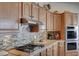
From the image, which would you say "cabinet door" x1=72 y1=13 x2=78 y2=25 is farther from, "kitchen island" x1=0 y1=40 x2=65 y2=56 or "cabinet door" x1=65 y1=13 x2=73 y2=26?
"kitchen island" x1=0 y1=40 x2=65 y2=56

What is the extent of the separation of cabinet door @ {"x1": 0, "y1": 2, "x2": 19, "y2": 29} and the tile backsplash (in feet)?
0.32

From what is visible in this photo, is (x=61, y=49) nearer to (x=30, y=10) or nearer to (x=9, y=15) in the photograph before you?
(x=30, y=10)

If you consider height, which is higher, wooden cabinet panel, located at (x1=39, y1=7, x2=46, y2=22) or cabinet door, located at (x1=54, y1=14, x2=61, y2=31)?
wooden cabinet panel, located at (x1=39, y1=7, x2=46, y2=22)

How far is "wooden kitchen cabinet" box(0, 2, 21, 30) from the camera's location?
1.78 meters

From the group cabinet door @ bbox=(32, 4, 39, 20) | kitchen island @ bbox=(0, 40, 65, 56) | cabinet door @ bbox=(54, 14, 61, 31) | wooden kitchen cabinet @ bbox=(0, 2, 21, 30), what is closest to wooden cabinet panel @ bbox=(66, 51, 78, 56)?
kitchen island @ bbox=(0, 40, 65, 56)

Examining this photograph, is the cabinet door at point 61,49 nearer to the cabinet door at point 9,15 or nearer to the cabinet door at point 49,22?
the cabinet door at point 49,22

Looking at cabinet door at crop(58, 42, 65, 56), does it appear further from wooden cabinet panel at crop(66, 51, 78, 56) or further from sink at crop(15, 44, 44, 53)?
sink at crop(15, 44, 44, 53)

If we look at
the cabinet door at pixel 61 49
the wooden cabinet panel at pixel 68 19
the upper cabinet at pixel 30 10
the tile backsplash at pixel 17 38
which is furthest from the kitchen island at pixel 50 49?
the upper cabinet at pixel 30 10

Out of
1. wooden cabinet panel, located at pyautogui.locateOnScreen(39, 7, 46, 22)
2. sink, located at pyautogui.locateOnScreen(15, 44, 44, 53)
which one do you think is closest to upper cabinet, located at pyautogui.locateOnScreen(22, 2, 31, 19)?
wooden cabinet panel, located at pyautogui.locateOnScreen(39, 7, 46, 22)

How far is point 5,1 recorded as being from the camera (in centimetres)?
179

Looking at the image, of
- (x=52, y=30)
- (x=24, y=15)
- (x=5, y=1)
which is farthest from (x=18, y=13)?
(x=52, y=30)

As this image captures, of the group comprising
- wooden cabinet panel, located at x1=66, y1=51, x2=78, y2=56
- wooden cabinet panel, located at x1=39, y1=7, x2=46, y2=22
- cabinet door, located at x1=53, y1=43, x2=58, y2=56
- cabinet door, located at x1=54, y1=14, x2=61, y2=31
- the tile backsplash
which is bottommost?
wooden cabinet panel, located at x1=66, y1=51, x2=78, y2=56

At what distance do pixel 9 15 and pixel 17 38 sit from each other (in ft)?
0.95

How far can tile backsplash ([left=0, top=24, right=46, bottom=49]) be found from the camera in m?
1.77
